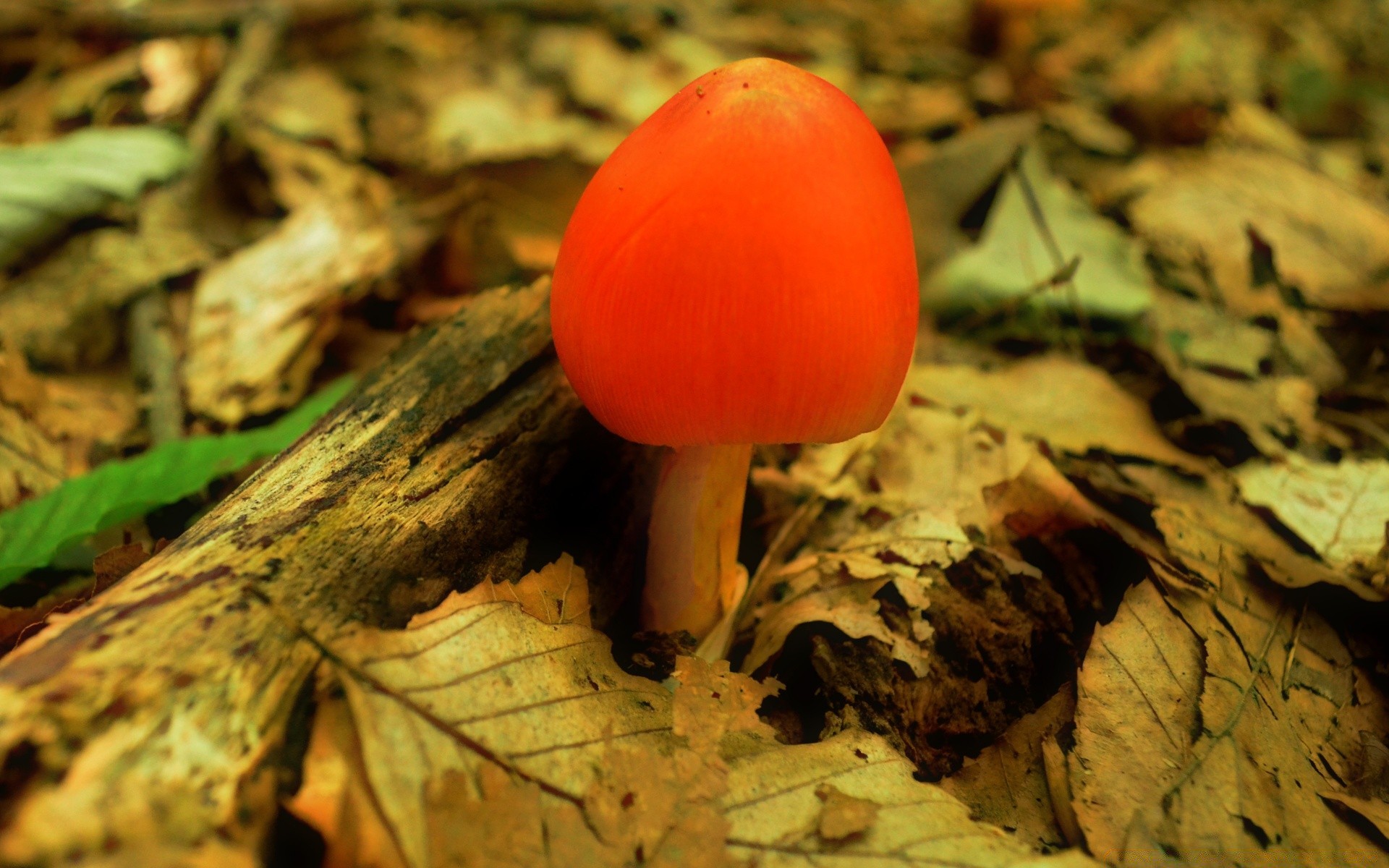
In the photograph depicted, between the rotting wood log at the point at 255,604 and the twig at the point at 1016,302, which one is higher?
the rotting wood log at the point at 255,604

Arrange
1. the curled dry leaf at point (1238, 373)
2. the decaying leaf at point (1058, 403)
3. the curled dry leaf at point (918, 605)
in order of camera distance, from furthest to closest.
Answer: the curled dry leaf at point (1238, 373), the decaying leaf at point (1058, 403), the curled dry leaf at point (918, 605)

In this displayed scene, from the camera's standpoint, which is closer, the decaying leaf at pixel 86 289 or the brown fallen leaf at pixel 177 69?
the decaying leaf at pixel 86 289

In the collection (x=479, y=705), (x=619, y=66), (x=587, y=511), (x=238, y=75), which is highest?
(x=238, y=75)

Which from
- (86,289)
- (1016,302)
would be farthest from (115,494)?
(1016,302)

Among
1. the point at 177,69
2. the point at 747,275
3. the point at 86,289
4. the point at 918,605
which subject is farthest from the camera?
the point at 177,69

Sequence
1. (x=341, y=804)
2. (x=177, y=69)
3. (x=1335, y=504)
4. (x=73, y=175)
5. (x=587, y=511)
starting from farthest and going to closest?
(x=177, y=69)
(x=73, y=175)
(x=1335, y=504)
(x=587, y=511)
(x=341, y=804)

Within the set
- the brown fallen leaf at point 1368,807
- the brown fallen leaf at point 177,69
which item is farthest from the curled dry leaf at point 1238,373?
the brown fallen leaf at point 177,69

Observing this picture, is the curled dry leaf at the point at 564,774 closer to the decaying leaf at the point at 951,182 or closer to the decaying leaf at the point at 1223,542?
the decaying leaf at the point at 1223,542

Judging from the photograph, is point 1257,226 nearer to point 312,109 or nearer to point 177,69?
point 312,109
